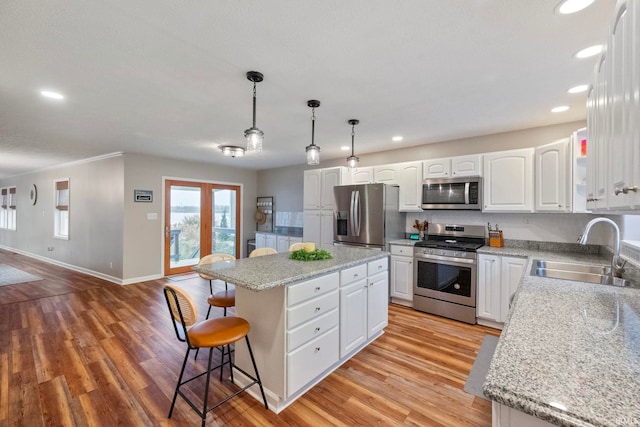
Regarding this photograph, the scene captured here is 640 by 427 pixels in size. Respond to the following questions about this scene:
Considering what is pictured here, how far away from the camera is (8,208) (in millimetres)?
9148

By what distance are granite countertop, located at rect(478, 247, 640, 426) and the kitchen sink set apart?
779 mm

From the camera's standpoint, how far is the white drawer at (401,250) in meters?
3.96

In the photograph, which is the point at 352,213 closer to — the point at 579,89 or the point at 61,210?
the point at 579,89

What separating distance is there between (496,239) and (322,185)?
8.90ft

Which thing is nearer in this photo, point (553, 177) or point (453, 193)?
point (553, 177)

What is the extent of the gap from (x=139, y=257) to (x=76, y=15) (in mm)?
4679

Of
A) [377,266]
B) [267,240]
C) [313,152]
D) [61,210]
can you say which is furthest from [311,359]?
[61,210]

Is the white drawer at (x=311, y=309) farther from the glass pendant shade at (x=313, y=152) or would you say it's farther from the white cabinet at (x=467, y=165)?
the white cabinet at (x=467, y=165)

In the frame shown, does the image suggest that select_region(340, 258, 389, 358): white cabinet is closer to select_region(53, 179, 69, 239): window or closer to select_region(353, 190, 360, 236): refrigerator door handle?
select_region(353, 190, 360, 236): refrigerator door handle

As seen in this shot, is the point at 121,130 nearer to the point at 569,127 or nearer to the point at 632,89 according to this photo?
the point at 632,89

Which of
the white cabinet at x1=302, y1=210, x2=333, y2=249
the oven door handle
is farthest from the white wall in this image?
the oven door handle

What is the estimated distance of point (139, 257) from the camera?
532 centimetres

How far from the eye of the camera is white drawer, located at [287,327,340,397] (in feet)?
6.46

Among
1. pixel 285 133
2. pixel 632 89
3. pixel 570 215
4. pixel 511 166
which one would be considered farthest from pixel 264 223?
pixel 632 89
